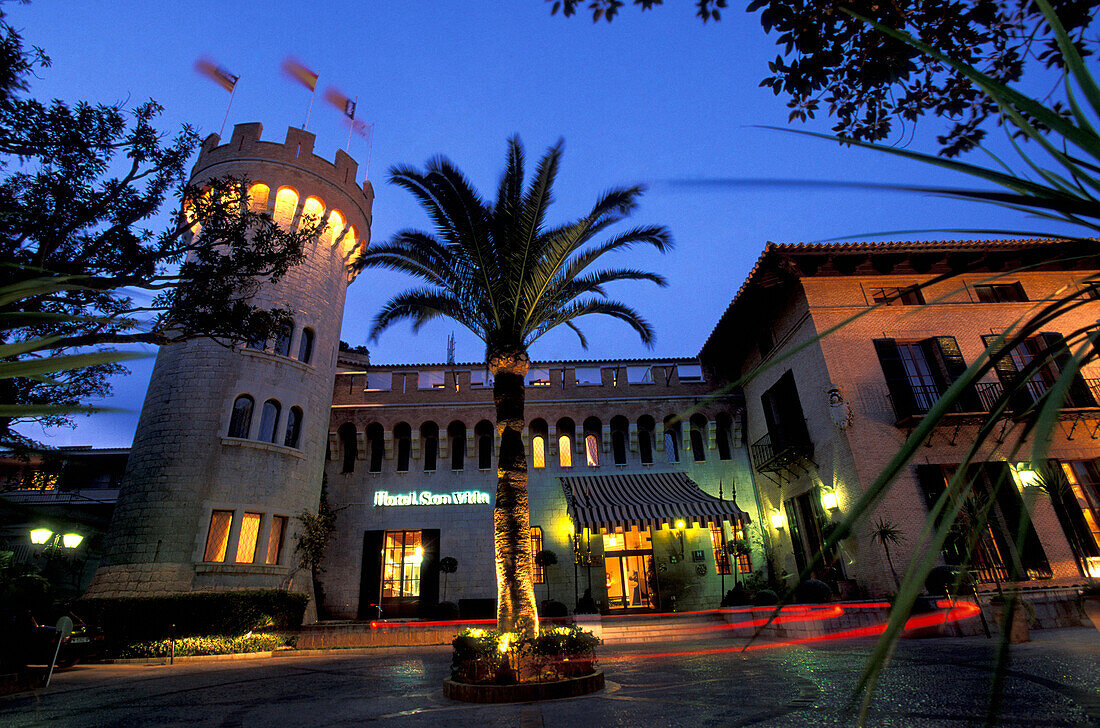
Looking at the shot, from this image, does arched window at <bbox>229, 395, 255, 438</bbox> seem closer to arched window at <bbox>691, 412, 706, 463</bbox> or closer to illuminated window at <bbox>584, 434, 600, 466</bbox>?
illuminated window at <bbox>584, 434, 600, 466</bbox>

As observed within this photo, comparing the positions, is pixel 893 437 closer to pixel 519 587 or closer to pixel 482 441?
pixel 519 587

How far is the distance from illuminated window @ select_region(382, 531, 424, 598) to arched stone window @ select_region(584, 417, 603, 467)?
704 cm

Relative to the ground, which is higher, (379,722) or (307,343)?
(307,343)

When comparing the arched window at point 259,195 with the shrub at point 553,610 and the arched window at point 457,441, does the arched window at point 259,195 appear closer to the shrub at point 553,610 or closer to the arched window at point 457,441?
the arched window at point 457,441

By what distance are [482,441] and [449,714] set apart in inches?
627

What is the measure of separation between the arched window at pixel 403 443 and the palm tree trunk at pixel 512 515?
12.8 m

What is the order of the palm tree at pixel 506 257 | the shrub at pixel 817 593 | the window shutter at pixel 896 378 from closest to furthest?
the palm tree at pixel 506 257
the shrub at pixel 817 593
the window shutter at pixel 896 378

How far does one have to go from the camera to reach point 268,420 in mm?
17859

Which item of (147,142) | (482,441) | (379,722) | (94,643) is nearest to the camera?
(379,722)

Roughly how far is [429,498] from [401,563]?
2449 mm

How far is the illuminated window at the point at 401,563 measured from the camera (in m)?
20.1

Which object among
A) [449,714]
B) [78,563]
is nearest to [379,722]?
[449,714]

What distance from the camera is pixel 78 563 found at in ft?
61.7

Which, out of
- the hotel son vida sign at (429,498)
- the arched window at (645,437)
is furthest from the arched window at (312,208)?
the arched window at (645,437)
